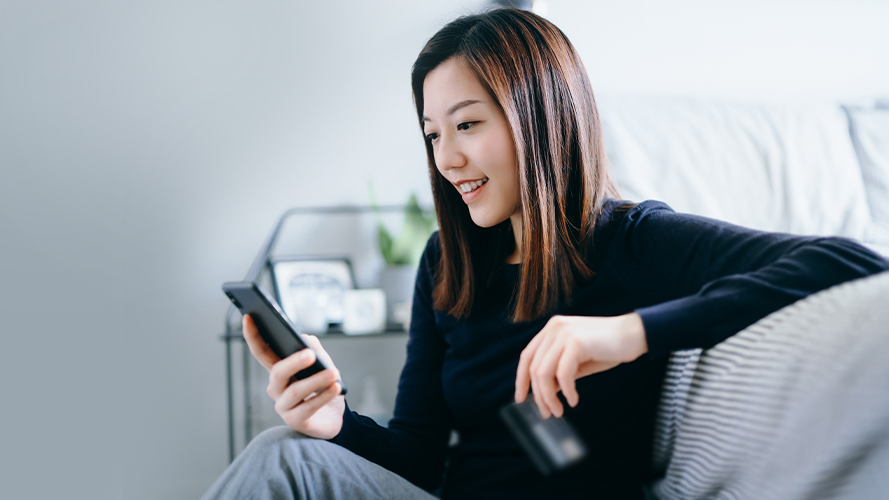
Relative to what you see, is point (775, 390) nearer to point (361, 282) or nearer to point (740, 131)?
point (740, 131)

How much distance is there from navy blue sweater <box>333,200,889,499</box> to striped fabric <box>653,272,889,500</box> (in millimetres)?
46

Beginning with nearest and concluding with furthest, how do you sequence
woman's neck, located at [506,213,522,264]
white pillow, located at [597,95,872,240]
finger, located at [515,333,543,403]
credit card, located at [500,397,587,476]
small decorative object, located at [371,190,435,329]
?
1. credit card, located at [500,397,587,476]
2. finger, located at [515,333,543,403]
3. woman's neck, located at [506,213,522,264]
4. white pillow, located at [597,95,872,240]
5. small decorative object, located at [371,190,435,329]

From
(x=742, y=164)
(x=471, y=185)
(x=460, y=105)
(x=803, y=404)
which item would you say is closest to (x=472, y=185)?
(x=471, y=185)

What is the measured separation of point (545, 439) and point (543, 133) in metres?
0.41

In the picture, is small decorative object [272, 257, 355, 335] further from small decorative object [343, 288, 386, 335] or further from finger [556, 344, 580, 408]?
finger [556, 344, 580, 408]

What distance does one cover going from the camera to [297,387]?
574mm

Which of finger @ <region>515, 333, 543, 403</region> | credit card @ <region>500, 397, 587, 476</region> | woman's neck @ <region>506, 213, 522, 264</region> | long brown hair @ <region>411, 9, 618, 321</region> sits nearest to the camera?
credit card @ <region>500, 397, 587, 476</region>

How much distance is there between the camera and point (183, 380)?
1328 mm

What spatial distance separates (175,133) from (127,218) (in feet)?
0.78

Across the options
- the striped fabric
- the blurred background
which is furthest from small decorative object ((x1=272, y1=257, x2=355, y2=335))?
the striped fabric

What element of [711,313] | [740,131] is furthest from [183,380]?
[740,131]

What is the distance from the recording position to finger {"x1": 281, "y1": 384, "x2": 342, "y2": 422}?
0.59 metres

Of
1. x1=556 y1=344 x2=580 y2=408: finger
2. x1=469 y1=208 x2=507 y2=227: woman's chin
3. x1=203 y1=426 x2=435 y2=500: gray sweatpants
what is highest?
x1=469 y1=208 x2=507 y2=227: woman's chin

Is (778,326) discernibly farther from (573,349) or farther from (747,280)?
(573,349)
